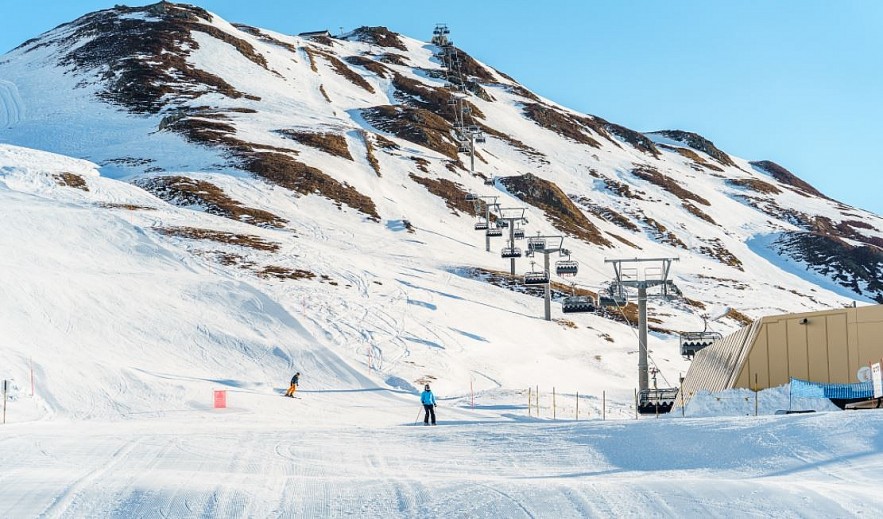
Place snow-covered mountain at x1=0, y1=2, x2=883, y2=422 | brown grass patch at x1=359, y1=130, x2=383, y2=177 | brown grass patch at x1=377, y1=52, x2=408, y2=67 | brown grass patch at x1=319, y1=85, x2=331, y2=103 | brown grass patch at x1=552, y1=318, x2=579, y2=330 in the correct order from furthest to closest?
1. brown grass patch at x1=377, y1=52, x2=408, y2=67
2. brown grass patch at x1=319, y1=85, x2=331, y2=103
3. brown grass patch at x1=359, y1=130, x2=383, y2=177
4. brown grass patch at x1=552, y1=318, x2=579, y2=330
5. snow-covered mountain at x1=0, y1=2, x2=883, y2=422

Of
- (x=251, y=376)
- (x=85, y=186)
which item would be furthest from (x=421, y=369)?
(x=85, y=186)

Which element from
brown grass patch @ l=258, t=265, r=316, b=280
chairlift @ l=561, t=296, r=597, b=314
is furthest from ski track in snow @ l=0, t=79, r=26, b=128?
chairlift @ l=561, t=296, r=597, b=314

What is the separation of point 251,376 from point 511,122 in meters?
112

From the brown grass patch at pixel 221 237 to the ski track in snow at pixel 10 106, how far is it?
5604 centimetres

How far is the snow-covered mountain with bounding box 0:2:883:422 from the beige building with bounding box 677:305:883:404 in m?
10.0

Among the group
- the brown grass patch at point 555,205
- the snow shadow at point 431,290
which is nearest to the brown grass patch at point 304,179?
the snow shadow at point 431,290

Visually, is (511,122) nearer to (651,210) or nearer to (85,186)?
(651,210)

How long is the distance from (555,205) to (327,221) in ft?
115

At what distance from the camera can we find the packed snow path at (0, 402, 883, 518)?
1105 cm

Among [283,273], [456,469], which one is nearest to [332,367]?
[283,273]

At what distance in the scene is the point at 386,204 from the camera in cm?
7444

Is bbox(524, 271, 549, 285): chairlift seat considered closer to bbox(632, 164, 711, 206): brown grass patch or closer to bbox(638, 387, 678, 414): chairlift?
bbox(638, 387, 678, 414): chairlift

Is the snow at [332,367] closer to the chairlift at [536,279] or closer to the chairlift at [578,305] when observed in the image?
the chairlift at [536,279]

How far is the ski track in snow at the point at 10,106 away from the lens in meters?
98.8
